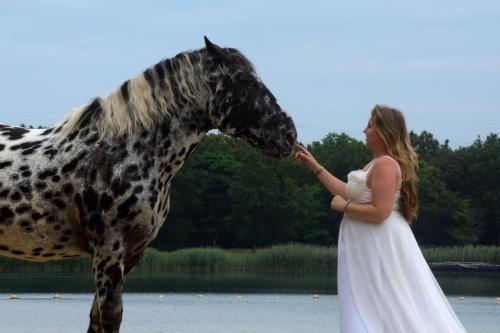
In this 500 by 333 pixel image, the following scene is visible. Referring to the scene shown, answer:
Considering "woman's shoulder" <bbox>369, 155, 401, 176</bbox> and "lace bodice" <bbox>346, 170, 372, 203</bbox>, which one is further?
"lace bodice" <bbox>346, 170, 372, 203</bbox>

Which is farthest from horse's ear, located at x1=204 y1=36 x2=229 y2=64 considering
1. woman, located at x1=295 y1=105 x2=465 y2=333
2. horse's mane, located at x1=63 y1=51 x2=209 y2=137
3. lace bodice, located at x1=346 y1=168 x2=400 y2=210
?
lace bodice, located at x1=346 y1=168 x2=400 y2=210

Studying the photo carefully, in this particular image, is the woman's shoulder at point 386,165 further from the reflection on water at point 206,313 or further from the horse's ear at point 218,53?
the reflection on water at point 206,313

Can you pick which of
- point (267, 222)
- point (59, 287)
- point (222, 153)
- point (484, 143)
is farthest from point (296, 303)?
point (484, 143)

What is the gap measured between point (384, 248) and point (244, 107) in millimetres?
1475

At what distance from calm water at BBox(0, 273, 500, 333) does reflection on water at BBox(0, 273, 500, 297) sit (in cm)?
4

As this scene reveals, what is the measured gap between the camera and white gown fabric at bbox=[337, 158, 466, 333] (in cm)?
753

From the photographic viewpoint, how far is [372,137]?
7699 millimetres

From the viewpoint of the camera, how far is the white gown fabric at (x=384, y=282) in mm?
7531

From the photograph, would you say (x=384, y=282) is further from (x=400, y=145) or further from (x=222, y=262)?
(x=222, y=262)

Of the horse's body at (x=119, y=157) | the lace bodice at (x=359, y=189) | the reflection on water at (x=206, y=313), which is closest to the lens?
the horse's body at (x=119, y=157)

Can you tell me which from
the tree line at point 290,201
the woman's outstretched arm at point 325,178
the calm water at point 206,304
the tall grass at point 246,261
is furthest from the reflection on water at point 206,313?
the tree line at point 290,201

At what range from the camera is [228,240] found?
254 ft

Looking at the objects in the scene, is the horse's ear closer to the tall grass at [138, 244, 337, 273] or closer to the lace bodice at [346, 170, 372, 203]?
the lace bodice at [346, 170, 372, 203]

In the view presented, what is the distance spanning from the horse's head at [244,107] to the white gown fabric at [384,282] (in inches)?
30.1
